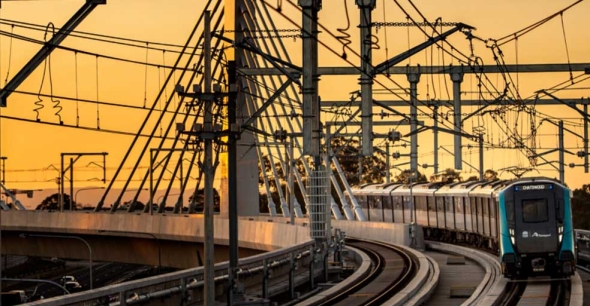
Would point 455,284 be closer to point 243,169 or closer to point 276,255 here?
point 276,255

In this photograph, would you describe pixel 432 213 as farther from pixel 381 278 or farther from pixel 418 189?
pixel 381 278

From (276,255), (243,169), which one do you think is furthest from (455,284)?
(243,169)

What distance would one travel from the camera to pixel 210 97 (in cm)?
3459

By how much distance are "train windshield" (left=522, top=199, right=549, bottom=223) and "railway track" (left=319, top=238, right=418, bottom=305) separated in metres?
4.39

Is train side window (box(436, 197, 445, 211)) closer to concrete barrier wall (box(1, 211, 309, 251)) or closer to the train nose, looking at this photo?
concrete barrier wall (box(1, 211, 309, 251))

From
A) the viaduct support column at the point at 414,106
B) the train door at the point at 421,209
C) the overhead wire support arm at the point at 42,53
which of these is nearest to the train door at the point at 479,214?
the viaduct support column at the point at 414,106

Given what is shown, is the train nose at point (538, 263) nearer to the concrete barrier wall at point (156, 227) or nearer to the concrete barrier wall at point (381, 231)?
the concrete barrier wall at point (156, 227)

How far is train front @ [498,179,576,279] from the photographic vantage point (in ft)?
135

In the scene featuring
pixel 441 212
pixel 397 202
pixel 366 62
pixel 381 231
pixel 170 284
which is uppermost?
pixel 366 62

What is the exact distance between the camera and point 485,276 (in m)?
46.8

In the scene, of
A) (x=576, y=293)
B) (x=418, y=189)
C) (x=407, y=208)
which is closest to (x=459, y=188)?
(x=418, y=189)

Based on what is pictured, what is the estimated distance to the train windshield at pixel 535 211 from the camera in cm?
4125

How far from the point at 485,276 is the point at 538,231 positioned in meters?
5.78

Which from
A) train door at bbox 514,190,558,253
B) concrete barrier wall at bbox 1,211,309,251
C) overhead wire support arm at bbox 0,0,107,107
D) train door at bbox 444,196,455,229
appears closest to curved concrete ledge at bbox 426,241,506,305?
train door at bbox 444,196,455,229
